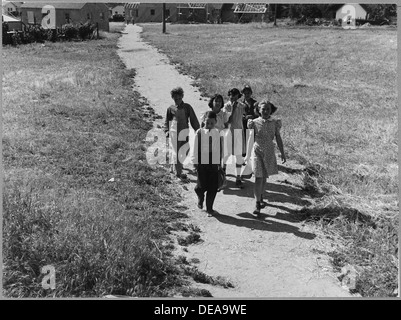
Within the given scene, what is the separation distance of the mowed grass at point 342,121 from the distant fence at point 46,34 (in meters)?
11.6

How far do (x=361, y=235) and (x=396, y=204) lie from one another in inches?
59.0

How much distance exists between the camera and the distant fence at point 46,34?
35531mm

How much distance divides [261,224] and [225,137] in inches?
92.7

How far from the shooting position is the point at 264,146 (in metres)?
7.11

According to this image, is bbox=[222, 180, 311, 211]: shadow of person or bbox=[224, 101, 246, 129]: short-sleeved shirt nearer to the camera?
bbox=[222, 180, 311, 211]: shadow of person

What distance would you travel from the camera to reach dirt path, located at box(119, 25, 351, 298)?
531cm

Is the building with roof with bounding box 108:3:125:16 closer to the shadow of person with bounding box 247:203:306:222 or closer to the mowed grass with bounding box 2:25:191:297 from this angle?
the mowed grass with bounding box 2:25:191:297

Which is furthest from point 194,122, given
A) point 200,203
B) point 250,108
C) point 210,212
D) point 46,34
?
point 46,34

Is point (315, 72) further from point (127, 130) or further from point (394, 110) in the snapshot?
point (127, 130)

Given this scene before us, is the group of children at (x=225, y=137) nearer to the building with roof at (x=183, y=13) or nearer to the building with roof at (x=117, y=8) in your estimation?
the building with roof at (x=117, y=8)

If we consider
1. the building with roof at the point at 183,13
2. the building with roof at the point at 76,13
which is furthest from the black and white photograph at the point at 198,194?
the building with roof at the point at 183,13

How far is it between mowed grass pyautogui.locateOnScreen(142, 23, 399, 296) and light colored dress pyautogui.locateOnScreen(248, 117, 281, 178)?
3.74ft

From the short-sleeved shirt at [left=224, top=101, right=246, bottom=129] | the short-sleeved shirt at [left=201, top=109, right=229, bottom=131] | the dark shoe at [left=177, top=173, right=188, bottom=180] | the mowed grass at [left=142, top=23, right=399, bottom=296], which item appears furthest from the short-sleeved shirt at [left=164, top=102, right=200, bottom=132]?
the mowed grass at [left=142, top=23, right=399, bottom=296]

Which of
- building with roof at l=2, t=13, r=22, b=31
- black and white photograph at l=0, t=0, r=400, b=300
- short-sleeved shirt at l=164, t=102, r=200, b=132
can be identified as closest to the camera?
black and white photograph at l=0, t=0, r=400, b=300
